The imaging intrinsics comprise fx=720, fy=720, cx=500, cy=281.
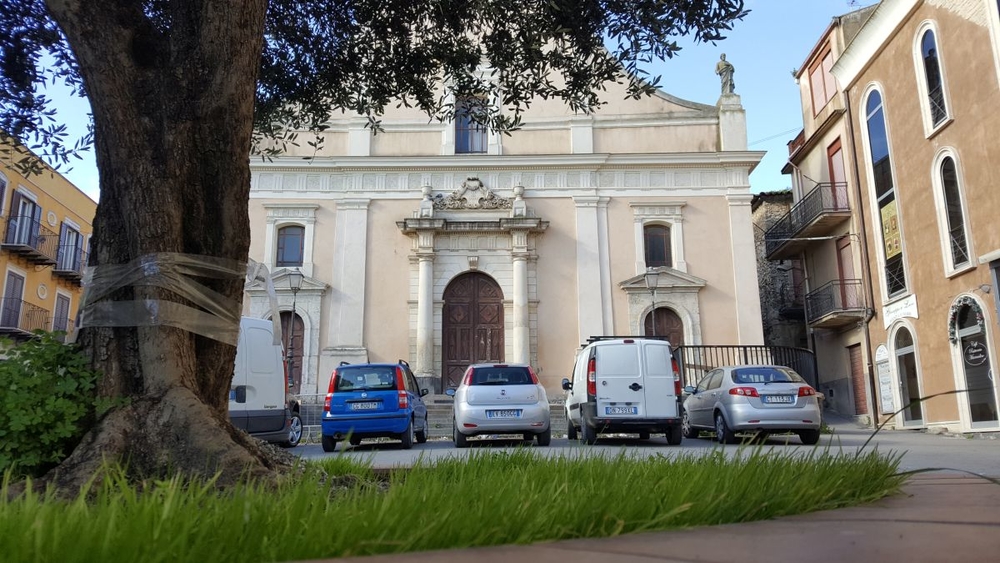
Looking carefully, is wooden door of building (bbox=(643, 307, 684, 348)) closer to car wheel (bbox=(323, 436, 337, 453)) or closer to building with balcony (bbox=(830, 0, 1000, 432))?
building with balcony (bbox=(830, 0, 1000, 432))

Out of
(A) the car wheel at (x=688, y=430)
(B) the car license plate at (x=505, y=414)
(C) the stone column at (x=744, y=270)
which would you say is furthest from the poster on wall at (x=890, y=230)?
(B) the car license plate at (x=505, y=414)

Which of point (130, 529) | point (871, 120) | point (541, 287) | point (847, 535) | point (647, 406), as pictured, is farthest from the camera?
point (541, 287)

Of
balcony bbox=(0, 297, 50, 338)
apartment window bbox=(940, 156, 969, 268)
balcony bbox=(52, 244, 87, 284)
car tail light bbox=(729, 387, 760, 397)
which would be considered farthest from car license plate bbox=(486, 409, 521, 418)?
balcony bbox=(52, 244, 87, 284)

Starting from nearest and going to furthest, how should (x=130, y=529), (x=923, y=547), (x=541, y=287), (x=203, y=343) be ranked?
(x=130, y=529) → (x=923, y=547) → (x=203, y=343) → (x=541, y=287)

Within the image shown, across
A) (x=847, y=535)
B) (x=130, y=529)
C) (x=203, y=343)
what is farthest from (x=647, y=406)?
(x=130, y=529)

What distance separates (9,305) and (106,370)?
26.8 metres

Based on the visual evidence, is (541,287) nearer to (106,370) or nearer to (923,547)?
(106,370)

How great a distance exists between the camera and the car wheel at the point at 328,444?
12.7m

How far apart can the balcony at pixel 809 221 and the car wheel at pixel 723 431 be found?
38.0ft

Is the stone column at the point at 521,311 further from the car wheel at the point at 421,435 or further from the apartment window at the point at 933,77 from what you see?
the apartment window at the point at 933,77

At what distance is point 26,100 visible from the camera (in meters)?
7.62

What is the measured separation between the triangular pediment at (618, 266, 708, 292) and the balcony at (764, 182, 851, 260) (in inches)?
143

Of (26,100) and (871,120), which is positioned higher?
(871,120)

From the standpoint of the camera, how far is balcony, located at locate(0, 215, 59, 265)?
26188mm
